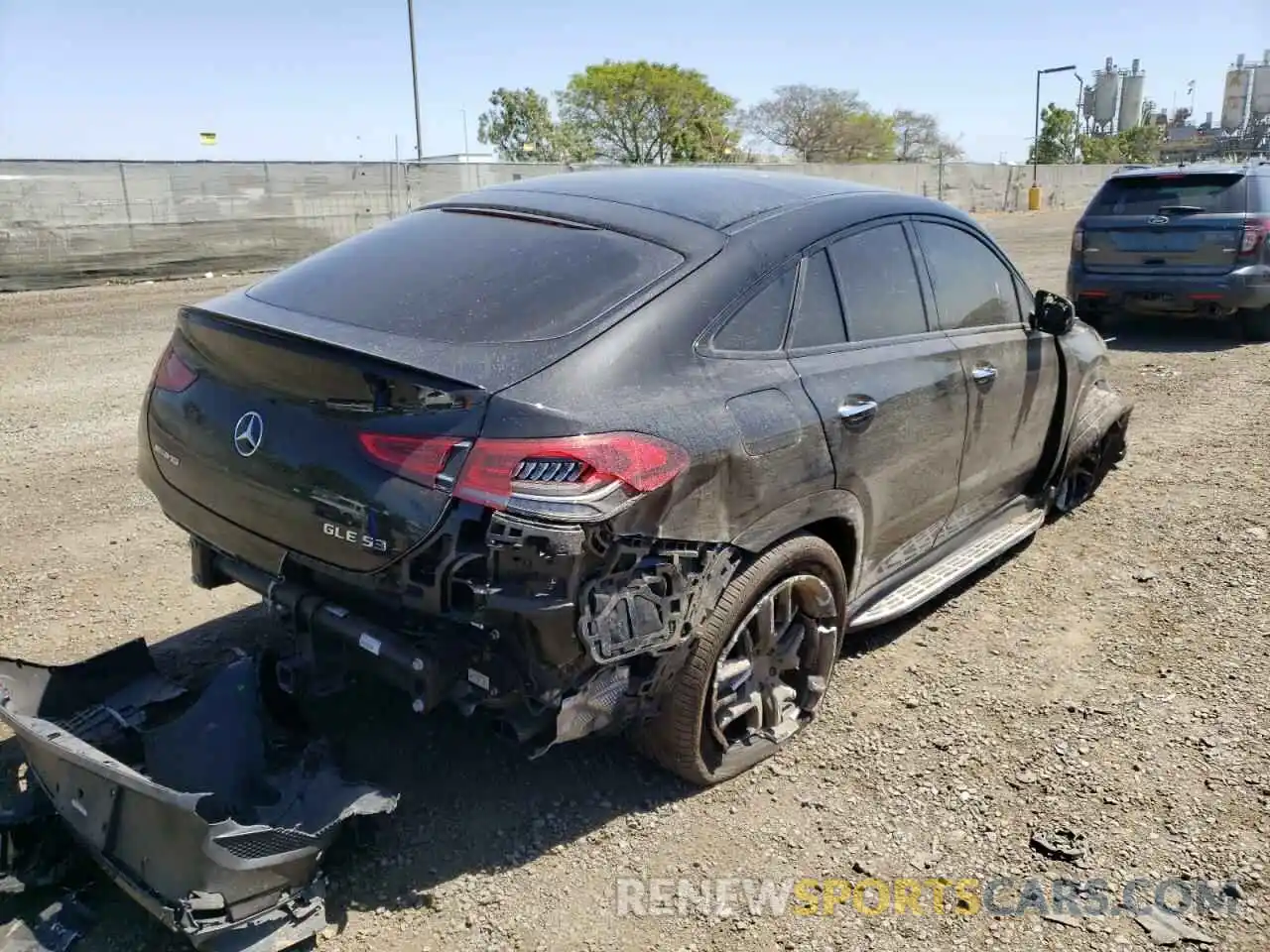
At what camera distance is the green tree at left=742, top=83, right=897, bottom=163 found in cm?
7206

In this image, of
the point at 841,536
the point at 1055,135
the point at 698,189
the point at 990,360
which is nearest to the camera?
the point at 841,536

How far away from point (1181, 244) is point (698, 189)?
804cm

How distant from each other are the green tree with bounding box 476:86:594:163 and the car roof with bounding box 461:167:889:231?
62.6 meters

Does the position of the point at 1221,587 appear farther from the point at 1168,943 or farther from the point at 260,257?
the point at 260,257

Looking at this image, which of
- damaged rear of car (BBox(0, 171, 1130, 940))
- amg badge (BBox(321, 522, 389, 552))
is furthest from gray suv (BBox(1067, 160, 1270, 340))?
amg badge (BBox(321, 522, 389, 552))

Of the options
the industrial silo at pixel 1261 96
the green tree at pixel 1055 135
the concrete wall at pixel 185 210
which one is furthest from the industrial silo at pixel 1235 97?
the concrete wall at pixel 185 210

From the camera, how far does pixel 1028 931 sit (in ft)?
8.67

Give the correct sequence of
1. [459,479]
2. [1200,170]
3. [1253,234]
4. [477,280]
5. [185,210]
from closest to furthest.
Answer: [459,479] < [477,280] < [1253,234] < [1200,170] < [185,210]

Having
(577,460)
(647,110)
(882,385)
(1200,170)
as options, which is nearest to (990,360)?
(882,385)

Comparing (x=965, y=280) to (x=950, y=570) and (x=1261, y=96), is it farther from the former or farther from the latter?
(x=1261, y=96)

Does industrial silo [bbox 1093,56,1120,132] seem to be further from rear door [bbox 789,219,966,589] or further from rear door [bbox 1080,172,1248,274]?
rear door [bbox 789,219,966,589]

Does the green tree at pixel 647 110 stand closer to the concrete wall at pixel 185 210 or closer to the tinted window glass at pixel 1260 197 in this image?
the concrete wall at pixel 185 210

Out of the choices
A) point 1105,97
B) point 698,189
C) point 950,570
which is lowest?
point 950,570

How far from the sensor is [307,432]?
2646 mm
